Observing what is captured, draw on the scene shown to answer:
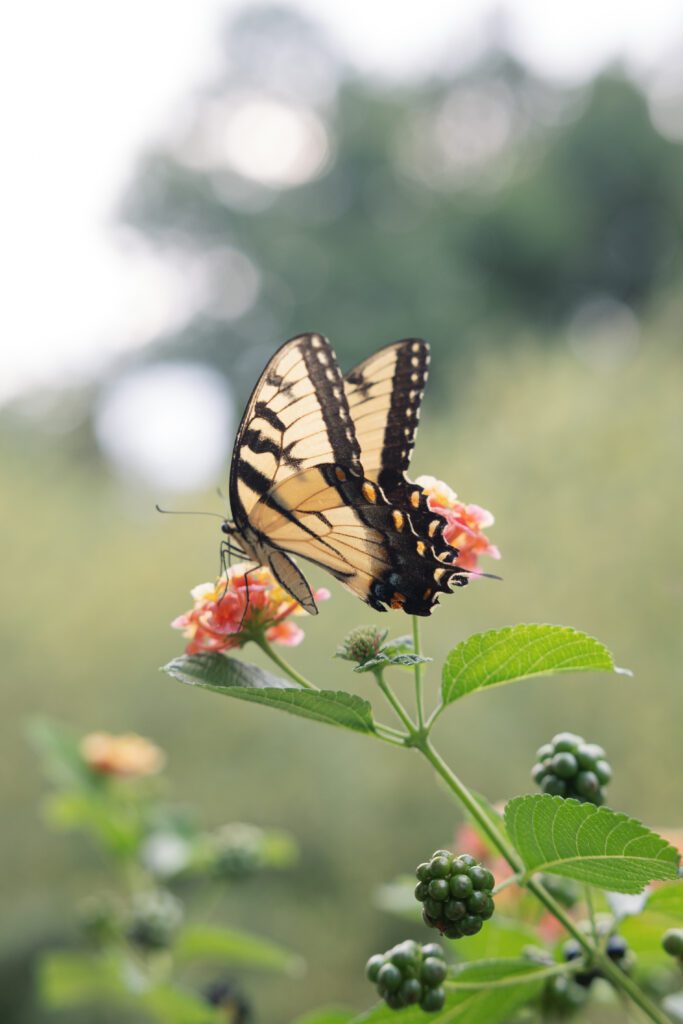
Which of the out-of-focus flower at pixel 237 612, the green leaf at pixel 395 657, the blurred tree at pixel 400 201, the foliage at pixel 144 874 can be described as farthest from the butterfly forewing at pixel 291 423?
the blurred tree at pixel 400 201

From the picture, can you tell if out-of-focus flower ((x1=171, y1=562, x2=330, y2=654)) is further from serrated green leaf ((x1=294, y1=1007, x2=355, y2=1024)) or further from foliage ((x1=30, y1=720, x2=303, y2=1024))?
foliage ((x1=30, y1=720, x2=303, y2=1024))

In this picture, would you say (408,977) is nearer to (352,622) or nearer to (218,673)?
(218,673)

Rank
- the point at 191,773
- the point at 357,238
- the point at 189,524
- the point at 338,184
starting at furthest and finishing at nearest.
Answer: the point at 338,184, the point at 357,238, the point at 189,524, the point at 191,773

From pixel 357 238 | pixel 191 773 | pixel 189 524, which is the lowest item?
pixel 191 773

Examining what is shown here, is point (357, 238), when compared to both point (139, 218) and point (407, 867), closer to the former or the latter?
point (139, 218)

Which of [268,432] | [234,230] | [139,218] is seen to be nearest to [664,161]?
[234,230]

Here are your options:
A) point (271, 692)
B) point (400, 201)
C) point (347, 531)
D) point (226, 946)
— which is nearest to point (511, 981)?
point (271, 692)
